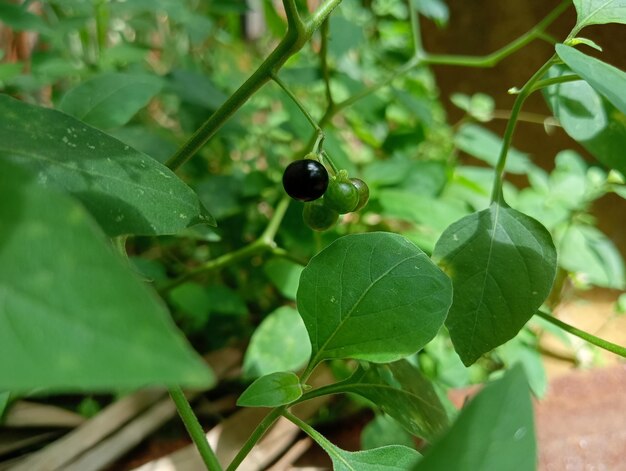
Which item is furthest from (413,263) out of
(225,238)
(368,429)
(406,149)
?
(406,149)

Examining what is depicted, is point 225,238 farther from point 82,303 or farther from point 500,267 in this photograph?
point 82,303

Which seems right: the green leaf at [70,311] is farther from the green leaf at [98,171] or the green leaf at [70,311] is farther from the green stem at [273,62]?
the green stem at [273,62]

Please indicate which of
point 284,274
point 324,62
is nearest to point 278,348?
point 284,274

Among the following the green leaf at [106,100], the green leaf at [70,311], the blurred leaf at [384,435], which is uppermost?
the green leaf at [106,100]

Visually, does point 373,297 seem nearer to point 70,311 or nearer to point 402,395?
point 402,395

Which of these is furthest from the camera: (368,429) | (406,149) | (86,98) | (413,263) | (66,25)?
(406,149)

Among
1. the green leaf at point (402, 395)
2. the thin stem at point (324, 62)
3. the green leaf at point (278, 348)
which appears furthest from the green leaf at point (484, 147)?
the green leaf at point (402, 395)
